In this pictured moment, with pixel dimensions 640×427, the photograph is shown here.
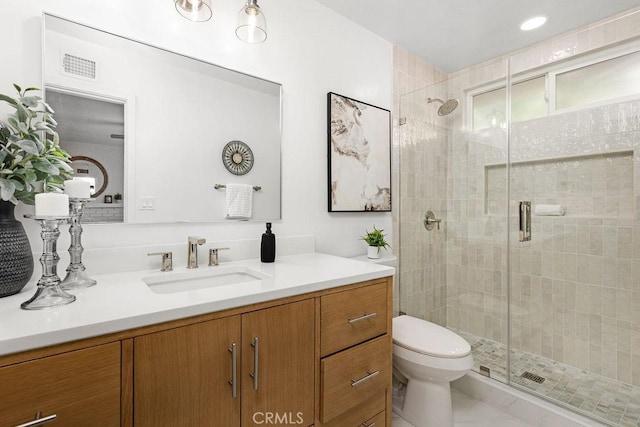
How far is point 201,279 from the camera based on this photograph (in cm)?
128

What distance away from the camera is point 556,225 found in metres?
2.06

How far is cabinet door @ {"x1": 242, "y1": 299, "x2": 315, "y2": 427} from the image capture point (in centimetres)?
94

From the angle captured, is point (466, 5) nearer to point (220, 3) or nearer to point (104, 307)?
point (220, 3)

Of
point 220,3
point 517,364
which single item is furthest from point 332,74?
point 517,364

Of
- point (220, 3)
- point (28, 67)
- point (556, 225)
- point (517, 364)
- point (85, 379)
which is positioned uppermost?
point (220, 3)

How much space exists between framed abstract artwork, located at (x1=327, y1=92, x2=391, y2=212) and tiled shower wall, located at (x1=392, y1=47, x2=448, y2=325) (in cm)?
14

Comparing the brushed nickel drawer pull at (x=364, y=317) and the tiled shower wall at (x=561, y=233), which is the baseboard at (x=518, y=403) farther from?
the brushed nickel drawer pull at (x=364, y=317)

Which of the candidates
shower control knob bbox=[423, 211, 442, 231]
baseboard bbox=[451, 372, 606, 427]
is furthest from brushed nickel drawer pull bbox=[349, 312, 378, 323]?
shower control knob bbox=[423, 211, 442, 231]

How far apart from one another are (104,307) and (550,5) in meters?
2.67

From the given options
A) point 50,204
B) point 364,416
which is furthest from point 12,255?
point 364,416

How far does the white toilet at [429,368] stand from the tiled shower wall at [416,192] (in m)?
0.63

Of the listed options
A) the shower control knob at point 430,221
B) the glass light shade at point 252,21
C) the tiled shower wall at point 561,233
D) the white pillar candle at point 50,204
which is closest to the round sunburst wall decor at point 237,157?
the glass light shade at point 252,21

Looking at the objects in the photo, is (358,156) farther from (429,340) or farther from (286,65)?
(429,340)

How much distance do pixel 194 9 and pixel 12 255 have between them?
3.49ft
